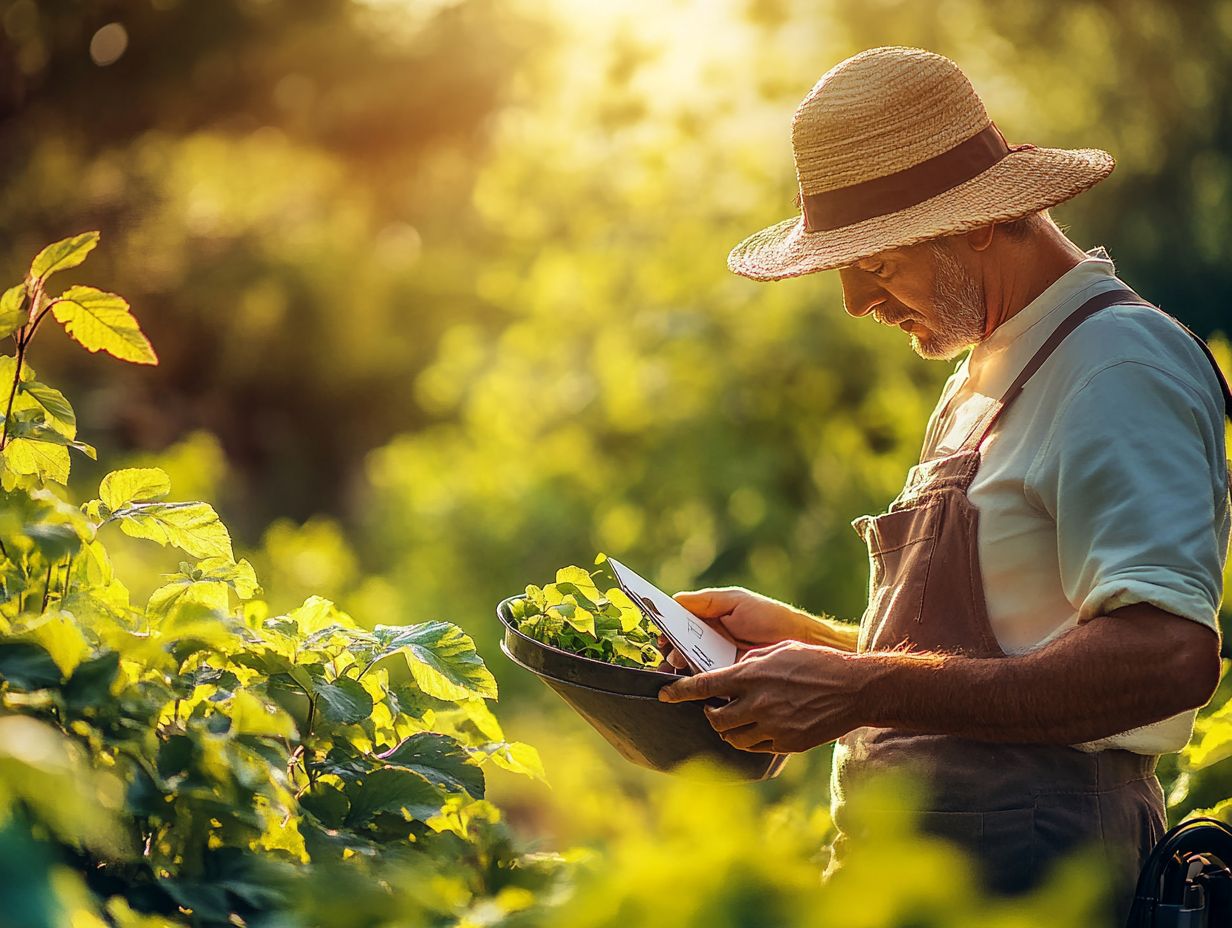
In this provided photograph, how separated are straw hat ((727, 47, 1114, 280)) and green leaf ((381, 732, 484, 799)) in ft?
2.70

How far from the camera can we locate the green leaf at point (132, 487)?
141 centimetres

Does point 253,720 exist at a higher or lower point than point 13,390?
lower

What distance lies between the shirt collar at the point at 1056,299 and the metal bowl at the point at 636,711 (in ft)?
2.06

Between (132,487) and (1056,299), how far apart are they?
1147mm

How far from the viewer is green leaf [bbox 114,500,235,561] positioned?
1411mm

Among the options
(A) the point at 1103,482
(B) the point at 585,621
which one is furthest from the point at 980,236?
(B) the point at 585,621

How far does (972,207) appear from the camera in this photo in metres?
1.79

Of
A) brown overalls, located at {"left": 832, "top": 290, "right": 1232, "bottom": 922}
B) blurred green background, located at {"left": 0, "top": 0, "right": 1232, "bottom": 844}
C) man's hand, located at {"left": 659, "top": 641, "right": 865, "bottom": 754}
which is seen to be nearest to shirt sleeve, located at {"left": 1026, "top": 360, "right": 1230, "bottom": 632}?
brown overalls, located at {"left": 832, "top": 290, "right": 1232, "bottom": 922}

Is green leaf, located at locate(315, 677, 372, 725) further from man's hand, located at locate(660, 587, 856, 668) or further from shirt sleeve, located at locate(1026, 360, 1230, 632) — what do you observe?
man's hand, located at locate(660, 587, 856, 668)

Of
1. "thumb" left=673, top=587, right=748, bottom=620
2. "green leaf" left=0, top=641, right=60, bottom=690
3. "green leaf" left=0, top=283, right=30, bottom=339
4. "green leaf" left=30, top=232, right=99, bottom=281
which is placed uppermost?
"green leaf" left=30, top=232, right=99, bottom=281

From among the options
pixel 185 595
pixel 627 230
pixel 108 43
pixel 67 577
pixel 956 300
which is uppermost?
pixel 956 300

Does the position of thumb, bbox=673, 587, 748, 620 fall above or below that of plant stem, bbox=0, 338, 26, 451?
below

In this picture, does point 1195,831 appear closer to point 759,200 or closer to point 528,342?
point 759,200

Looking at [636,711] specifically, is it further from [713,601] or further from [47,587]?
[47,587]
